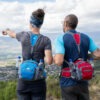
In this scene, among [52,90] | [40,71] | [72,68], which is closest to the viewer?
[72,68]

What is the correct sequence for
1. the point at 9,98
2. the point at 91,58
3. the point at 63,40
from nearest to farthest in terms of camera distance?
1. the point at 63,40
2. the point at 91,58
3. the point at 9,98

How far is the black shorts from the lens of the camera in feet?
20.8

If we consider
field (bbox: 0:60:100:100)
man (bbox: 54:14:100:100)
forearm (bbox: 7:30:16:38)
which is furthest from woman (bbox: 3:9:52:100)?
field (bbox: 0:60:100:100)

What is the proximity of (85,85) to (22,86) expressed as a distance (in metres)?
0.90

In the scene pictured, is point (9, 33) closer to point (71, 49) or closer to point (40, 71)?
point (40, 71)

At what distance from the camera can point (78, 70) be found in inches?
250

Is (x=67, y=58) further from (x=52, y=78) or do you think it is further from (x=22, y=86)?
(x=52, y=78)

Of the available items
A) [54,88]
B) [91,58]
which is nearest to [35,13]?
[91,58]

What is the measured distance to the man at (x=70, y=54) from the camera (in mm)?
6249

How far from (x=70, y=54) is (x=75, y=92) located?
533 millimetres

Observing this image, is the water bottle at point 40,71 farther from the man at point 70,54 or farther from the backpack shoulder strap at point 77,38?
the backpack shoulder strap at point 77,38

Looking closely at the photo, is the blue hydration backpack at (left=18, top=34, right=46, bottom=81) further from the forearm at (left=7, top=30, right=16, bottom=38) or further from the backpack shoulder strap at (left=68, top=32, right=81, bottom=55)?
the backpack shoulder strap at (left=68, top=32, right=81, bottom=55)

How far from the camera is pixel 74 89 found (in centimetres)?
634

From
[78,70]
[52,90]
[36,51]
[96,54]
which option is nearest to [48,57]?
[36,51]
